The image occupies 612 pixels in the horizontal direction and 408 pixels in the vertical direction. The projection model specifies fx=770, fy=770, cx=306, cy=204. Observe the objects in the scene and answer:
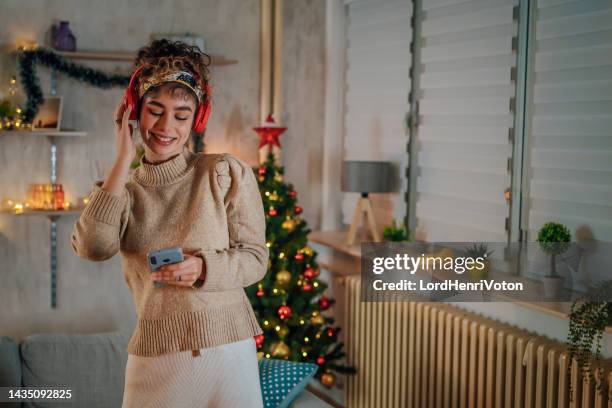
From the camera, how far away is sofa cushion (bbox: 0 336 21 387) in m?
2.97

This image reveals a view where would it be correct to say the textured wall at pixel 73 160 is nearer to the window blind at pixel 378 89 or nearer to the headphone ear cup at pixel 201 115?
the window blind at pixel 378 89

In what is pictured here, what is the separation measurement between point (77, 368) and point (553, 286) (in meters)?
1.86

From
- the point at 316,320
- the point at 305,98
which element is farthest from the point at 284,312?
the point at 305,98

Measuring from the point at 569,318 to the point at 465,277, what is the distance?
2.26 ft

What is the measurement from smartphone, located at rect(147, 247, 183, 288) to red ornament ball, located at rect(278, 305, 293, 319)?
2.20 m

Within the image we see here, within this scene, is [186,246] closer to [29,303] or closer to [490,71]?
[490,71]

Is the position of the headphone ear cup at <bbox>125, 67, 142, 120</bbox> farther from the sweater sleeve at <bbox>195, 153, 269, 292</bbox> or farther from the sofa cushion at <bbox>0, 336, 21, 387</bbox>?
the sofa cushion at <bbox>0, 336, 21, 387</bbox>

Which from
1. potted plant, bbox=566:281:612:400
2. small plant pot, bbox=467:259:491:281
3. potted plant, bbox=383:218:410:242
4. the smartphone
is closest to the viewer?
the smartphone

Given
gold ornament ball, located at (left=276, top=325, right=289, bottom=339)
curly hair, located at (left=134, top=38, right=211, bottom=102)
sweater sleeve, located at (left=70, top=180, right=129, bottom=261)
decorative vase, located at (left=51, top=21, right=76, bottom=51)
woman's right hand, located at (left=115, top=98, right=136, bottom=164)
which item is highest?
decorative vase, located at (left=51, top=21, right=76, bottom=51)

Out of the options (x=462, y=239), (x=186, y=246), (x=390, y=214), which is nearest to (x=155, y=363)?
(x=186, y=246)

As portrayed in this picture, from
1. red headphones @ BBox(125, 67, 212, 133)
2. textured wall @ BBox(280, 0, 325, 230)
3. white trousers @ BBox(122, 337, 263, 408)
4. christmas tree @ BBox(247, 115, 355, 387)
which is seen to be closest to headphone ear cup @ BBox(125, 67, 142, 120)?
red headphones @ BBox(125, 67, 212, 133)

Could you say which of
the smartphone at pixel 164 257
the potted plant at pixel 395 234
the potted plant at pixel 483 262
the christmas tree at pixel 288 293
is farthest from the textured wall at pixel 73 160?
the smartphone at pixel 164 257

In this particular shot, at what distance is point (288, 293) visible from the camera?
379 centimetres

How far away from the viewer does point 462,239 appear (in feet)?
11.4
